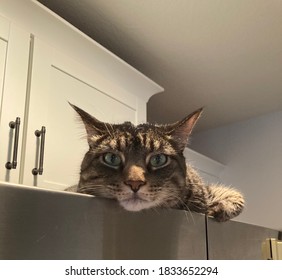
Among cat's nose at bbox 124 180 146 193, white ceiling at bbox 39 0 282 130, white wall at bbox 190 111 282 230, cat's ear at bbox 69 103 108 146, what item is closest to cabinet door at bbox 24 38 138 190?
white ceiling at bbox 39 0 282 130

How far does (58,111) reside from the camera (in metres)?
1.24

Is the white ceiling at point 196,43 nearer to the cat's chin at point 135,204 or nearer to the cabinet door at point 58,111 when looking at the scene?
the cabinet door at point 58,111

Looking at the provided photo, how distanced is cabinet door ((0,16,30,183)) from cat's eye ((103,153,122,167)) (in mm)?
490

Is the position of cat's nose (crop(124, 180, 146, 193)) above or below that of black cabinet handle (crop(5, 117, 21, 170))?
below

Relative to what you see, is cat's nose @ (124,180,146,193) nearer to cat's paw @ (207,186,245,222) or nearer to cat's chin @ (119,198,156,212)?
cat's chin @ (119,198,156,212)

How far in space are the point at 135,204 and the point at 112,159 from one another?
121mm

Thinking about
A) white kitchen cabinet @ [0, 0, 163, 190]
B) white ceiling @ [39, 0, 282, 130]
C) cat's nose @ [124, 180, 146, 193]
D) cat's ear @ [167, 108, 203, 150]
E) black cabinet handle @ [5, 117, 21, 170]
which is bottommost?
cat's nose @ [124, 180, 146, 193]

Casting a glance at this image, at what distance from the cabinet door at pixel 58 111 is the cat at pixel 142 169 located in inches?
15.8

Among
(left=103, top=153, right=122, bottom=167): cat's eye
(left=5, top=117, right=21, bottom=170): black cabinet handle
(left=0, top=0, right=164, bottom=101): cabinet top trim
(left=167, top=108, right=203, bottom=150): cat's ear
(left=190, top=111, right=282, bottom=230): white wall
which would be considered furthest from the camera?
(left=190, top=111, right=282, bottom=230): white wall

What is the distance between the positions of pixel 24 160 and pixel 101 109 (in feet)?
1.34

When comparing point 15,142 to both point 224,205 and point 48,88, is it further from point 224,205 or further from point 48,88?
point 224,205

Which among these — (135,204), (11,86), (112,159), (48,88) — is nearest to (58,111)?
(48,88)

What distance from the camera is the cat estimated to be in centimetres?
58

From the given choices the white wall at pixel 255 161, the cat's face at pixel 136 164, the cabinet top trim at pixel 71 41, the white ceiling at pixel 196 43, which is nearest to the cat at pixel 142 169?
the cat's face at pixel 136 164
